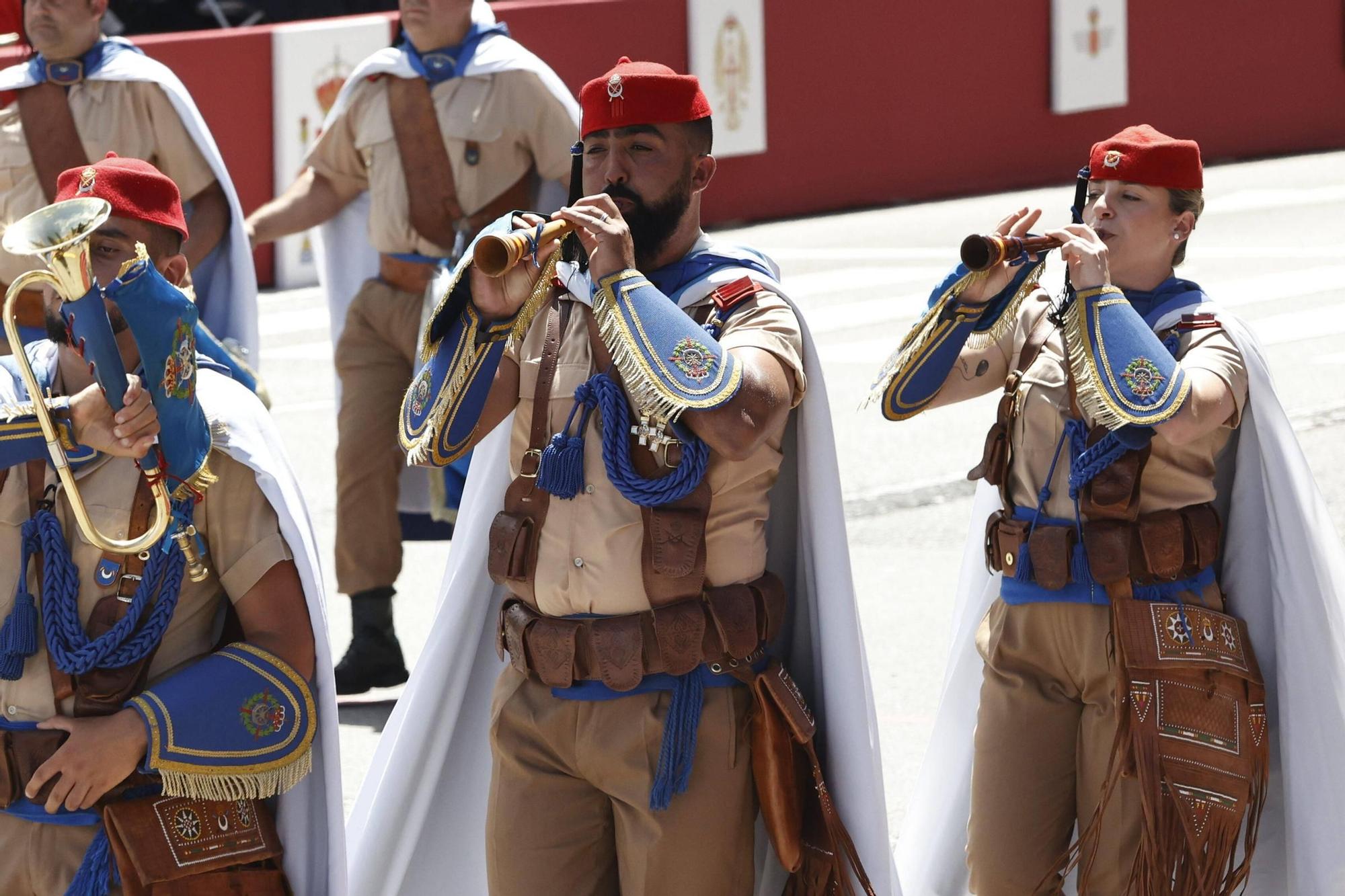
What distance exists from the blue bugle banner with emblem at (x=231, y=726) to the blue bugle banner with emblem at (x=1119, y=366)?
5.51 ft

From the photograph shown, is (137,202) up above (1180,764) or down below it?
above

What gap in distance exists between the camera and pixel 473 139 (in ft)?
22.7

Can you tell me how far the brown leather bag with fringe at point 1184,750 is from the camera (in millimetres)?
4289

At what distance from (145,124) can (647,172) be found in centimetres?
314

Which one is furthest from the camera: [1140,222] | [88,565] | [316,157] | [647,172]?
[316,157]

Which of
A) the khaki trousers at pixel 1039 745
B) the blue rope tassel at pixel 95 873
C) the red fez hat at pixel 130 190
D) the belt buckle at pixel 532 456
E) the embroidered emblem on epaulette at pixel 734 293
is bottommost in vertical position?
the khaki trousers at pixel 1039 745

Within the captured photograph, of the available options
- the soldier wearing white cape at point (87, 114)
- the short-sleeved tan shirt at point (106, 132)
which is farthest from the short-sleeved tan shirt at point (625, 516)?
the short-sleeved tan shirt at point (106, 132)

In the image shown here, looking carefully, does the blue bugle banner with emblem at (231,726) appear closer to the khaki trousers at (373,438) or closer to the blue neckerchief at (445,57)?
the khaki trousers at (373,438)

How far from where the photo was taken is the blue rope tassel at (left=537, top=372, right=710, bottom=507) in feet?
12.2

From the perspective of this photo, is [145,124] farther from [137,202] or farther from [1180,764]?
→ [1180,764]

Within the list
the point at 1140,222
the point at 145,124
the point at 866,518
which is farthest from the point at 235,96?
the point at 1140,222

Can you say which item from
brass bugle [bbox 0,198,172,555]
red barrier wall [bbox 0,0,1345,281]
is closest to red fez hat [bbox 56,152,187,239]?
brass bugle [bbox 0,198,172,555]

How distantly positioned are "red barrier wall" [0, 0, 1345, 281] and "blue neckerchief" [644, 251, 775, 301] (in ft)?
40.1

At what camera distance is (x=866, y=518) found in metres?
9.07
